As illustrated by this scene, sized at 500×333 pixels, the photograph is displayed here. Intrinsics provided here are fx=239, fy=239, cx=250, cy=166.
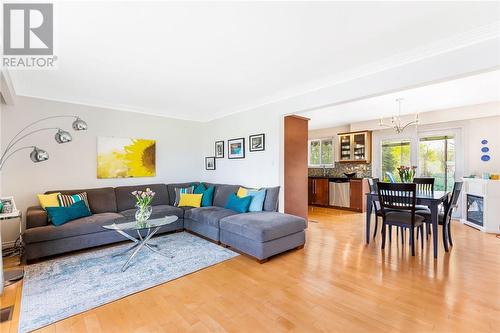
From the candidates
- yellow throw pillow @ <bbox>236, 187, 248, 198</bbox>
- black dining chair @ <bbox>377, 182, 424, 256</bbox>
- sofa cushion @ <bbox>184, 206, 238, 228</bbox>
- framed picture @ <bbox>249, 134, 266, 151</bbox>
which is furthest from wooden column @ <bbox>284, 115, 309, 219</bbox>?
black dining chair @ <bbox>377, 182, 424, 256</bbox>

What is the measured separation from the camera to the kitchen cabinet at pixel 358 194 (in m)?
6.51

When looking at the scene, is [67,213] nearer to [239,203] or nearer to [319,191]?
[239,203]

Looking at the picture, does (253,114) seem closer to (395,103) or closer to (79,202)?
(395,103)

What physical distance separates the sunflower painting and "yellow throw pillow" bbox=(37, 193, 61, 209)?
91 centimetres

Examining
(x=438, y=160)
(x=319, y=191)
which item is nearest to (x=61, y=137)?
(x=319, y=191)

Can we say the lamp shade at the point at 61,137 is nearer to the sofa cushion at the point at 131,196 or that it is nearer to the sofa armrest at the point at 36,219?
the sofa armrest at the point at 36,219

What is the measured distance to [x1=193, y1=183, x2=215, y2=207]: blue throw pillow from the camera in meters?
4.83

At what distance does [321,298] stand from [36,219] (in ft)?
12.4

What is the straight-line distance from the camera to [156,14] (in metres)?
1.93

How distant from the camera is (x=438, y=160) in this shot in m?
5.65

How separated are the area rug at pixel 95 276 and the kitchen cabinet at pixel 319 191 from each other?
457 cm

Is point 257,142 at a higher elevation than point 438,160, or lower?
higher

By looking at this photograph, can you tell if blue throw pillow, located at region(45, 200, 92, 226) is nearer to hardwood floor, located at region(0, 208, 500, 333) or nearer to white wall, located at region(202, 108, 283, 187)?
hardwood floor, located at region(0, 208, 500, 333)

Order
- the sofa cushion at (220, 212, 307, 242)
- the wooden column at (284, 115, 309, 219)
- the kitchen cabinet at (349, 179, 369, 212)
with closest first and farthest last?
the sofa cushion at (220, 212, 307, 242)
the wooden column at (284, 115, 309, 219)
the kitchen cabinet at (349, 179, 369, 212)
